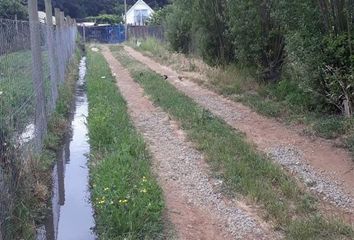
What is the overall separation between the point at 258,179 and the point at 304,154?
153cm

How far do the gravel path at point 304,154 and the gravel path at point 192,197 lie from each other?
3.48 feet

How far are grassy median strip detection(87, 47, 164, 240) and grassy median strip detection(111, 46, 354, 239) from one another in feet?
3.18

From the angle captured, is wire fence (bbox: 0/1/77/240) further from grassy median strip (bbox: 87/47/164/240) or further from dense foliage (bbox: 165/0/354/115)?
dense foliage (bbox: 165/0/354/115)

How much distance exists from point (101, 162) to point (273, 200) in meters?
2.51

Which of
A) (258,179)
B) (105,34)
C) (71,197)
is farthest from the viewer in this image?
(105,34)

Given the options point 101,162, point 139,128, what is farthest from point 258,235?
point 139,128

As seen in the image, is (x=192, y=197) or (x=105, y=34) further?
(x=105, y=34)

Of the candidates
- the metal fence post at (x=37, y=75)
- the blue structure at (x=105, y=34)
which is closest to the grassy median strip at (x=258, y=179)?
the metal fence post at (x=37, y=75)

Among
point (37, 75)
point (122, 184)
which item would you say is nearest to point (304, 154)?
point (122, 184)

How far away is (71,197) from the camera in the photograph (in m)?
6.42

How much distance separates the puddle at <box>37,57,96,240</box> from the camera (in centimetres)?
536

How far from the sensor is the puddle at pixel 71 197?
17.6 ft

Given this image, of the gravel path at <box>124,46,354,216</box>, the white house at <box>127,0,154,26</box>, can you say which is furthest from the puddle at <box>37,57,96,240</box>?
the white house at <box>127,0,154,26</box>

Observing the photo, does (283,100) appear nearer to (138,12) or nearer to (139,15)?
(139,15)
